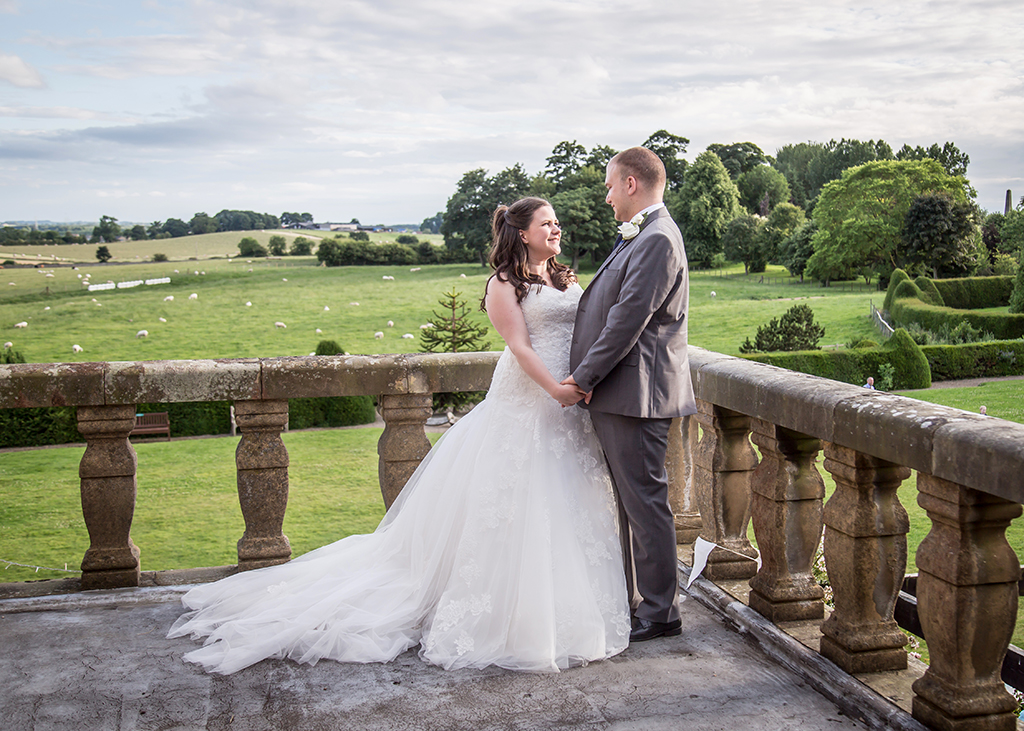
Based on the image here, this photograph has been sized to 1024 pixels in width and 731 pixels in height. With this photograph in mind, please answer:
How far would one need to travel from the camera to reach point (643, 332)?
3184 millimetres

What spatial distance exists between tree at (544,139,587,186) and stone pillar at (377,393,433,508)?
242 ft

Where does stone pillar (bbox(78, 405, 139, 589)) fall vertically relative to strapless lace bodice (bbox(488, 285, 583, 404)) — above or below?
below

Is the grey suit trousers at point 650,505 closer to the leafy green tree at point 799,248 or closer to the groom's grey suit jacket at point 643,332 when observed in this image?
the groom's grey suit jacket at point 643,332

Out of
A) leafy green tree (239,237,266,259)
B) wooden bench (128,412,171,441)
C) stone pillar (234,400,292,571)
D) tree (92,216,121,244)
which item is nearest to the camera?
stone pillar (234,400,292,571)

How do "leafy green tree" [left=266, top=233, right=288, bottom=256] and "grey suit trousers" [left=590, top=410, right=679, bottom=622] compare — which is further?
"leafy green tree" [left=266, top=233, right=288, bottom=256]

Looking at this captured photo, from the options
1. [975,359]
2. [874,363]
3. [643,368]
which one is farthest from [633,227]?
[975,359]

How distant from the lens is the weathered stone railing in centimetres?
226

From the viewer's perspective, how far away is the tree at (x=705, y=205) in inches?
2936

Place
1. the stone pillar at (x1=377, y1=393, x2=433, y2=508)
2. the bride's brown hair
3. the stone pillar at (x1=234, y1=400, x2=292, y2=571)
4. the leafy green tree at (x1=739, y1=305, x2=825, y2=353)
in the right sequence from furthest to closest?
1. the leafy green tree at (x1=739, y1=305, x2=825, y2=353)
2. the stone pillar at (x1=377, y1=393, x2=433, y2=508)
3. the stone pillar at (x1=234, y1=400, x2=292, y2=571)
4. the bride's brown hair

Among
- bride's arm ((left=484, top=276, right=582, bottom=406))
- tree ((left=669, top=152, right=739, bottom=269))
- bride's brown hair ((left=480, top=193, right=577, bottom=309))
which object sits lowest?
bride's arm ((left=484, top=276, right=582, bottom=406))

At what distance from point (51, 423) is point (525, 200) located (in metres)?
23.2

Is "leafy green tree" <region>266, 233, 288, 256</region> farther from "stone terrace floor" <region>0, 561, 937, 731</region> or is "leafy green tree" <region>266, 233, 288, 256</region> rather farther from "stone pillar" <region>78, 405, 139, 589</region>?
"stone terrace floor" <region>0, 561, 937, 731</region>

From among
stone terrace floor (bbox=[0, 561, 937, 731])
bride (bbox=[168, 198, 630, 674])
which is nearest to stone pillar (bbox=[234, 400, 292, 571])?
bride (bbox=[168, 198, 630, 674])

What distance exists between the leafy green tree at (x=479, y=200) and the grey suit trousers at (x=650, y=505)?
69726 millimetres
